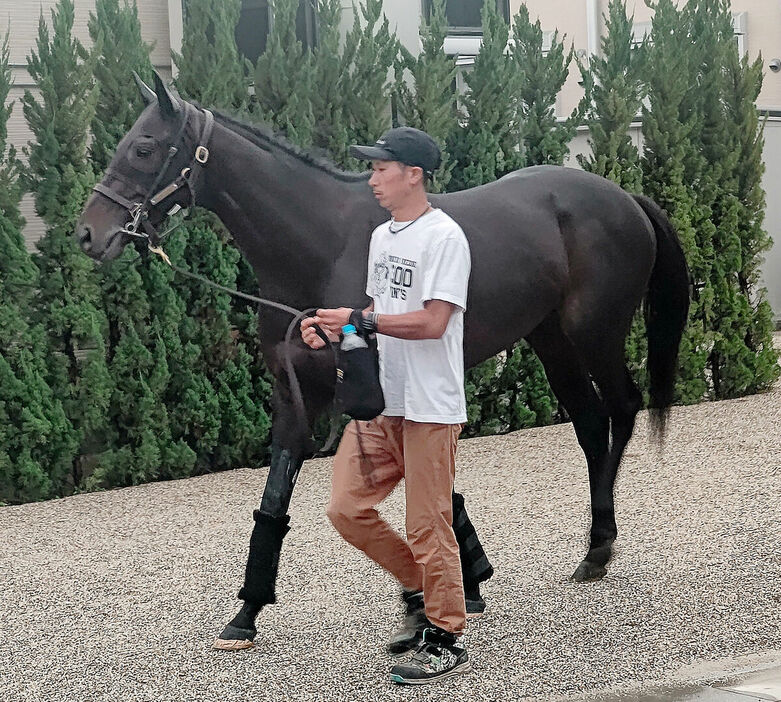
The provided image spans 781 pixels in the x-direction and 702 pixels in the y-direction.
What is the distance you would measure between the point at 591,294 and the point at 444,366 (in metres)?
1.65

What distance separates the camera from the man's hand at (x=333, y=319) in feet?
12.9

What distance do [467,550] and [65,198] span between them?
13.3 feet

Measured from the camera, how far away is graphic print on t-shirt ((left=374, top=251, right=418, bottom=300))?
3.93m

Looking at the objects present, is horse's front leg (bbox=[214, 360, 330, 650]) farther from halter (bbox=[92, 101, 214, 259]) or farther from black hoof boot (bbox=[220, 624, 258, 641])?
halter (bbox=[92, 101, 214, 259])

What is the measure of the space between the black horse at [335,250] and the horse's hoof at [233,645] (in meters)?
0.03

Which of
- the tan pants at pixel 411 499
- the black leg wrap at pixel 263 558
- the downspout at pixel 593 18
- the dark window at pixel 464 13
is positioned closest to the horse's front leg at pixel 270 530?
the black leg wrap at pixel 263 558

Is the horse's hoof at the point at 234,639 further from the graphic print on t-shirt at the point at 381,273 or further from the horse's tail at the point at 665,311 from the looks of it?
the horse's tail at the point at 665,311

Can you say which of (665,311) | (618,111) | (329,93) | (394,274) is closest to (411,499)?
(394,274)

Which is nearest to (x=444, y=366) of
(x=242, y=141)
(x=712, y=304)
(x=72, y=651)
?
(x=242, y=141)

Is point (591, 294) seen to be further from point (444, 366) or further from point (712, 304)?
point (712, 304)

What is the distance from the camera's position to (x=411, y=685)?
4.05 m

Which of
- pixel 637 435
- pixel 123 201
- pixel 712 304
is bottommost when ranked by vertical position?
pixel 637 435

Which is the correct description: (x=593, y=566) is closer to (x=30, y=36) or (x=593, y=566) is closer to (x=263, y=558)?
(x=263, y=558)

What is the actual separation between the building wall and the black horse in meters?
4.52
